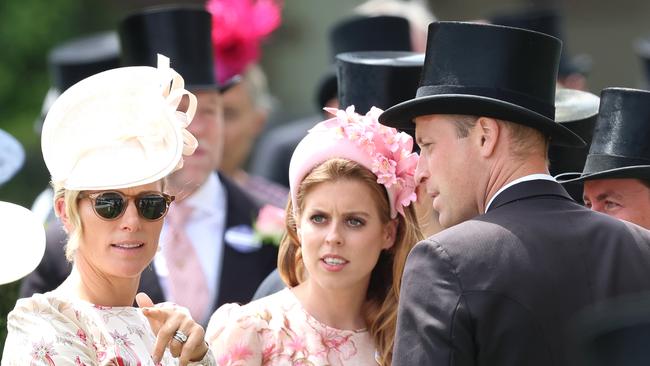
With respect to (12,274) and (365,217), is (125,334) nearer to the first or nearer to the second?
(12,274)

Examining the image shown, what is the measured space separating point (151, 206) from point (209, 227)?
2.49 meters

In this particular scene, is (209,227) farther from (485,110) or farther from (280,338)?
(485,110)

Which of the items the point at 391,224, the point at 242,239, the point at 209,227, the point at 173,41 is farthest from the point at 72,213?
the point at 173,41

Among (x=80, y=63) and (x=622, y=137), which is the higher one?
(x=622, y=137)

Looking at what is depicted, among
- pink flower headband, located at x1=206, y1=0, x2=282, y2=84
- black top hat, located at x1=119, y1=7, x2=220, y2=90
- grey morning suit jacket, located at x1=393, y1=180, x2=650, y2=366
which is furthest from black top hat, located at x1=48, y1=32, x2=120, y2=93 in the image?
grey morning suit jacket, located at x1=393, y1=180, x2=650, y2=366

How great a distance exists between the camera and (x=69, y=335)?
3859 mm

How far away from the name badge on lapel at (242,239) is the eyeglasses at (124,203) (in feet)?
7.38

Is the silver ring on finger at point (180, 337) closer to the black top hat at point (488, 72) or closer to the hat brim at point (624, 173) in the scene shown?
the black top hat at point (488, 72)

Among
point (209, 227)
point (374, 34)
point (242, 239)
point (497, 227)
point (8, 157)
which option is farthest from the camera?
point (374, 34)

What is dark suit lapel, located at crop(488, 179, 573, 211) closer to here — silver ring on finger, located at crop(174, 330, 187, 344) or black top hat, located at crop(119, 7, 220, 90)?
silver ring on finger, located at crop(174, 330, 187, 344)

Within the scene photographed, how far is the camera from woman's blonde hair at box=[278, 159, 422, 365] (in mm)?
4746

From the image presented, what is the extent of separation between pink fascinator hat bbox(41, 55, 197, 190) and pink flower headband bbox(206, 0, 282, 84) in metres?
3.53

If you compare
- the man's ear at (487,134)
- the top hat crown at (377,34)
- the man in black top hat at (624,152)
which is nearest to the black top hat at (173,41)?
the top hat crown at (377,34)

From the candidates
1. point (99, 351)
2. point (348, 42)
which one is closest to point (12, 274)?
point (99, 351)
